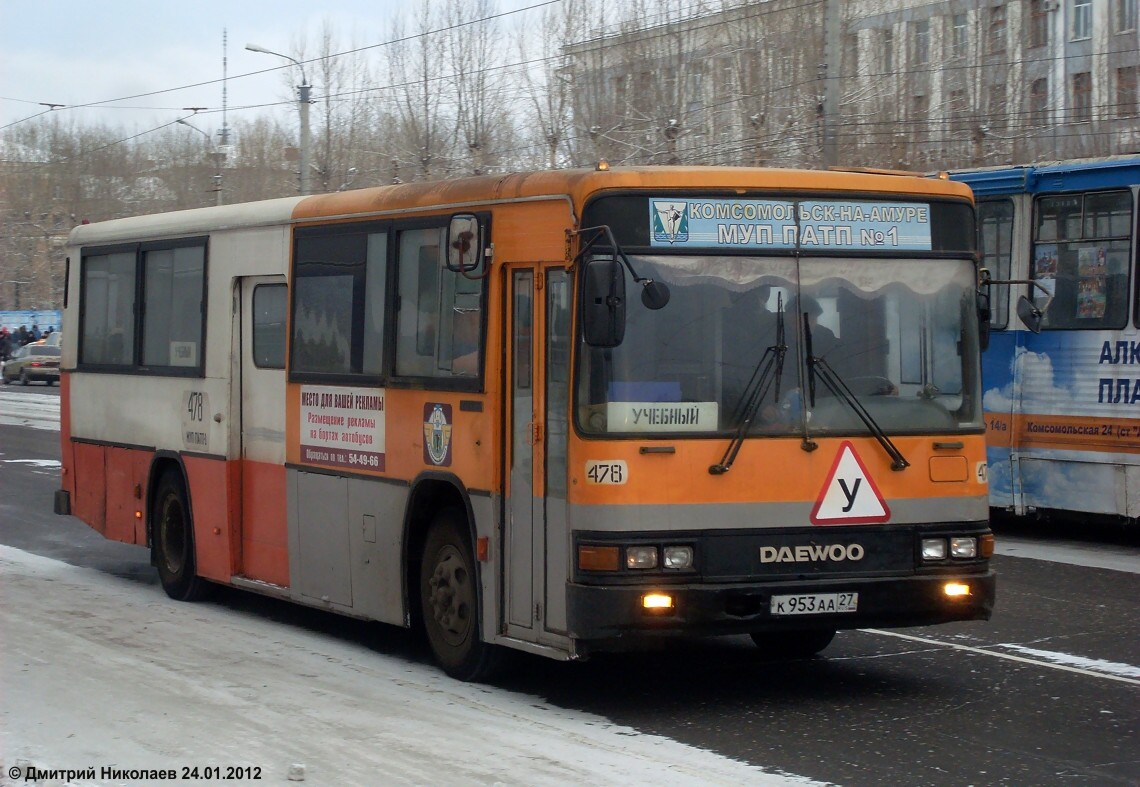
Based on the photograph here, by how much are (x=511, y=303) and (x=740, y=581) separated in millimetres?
1867

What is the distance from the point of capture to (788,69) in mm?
35375

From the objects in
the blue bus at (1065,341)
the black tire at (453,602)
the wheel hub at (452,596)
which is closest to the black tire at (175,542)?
the black tire at (453,602)

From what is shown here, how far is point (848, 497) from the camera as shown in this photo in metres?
7.75

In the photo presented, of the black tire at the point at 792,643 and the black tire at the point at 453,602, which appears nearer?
the black tire at the point at 453,602

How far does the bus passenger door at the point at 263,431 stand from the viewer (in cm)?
1068

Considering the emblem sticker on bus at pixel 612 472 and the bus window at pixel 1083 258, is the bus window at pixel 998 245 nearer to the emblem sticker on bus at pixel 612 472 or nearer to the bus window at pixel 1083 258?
the bus window at pixel 1083 258

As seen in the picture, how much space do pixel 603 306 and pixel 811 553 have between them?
1597 mm

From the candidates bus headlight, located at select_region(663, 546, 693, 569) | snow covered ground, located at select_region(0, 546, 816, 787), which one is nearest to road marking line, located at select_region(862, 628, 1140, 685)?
bus headlight, located at select_region(663, 546, 693, 569)

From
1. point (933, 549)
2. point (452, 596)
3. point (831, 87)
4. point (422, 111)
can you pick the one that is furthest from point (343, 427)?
point (422, 111)

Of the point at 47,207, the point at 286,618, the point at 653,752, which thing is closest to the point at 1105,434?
the point at 286,618

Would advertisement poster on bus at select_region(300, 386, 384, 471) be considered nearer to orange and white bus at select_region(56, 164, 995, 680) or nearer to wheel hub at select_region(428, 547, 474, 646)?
orange and white bus at select_region(56, 164, 995, 680)

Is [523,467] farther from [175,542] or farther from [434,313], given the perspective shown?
[175,542]

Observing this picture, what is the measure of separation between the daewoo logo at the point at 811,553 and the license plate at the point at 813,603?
0.17m

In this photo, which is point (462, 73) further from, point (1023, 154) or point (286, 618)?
point (286, 618)
